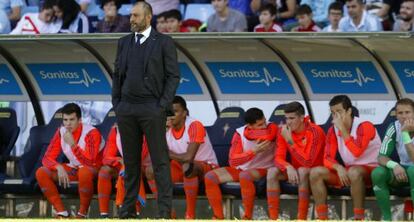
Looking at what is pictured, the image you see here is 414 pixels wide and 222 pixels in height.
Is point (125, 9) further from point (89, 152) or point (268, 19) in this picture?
point (89, 152)

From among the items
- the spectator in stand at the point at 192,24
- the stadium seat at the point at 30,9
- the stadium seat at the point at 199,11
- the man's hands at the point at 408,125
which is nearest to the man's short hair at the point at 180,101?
the man's hands at the point at 408,125

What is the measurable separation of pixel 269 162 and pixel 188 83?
66.9 inches

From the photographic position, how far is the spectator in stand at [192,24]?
18734 mm

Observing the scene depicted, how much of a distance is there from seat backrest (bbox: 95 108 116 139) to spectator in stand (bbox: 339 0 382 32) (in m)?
3.37

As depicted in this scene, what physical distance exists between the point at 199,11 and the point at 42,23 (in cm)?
248

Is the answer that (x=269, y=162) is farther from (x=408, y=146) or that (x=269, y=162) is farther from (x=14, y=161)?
(x=14, y=161)

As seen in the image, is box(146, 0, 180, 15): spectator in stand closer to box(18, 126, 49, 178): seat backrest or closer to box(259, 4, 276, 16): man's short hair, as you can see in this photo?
box(259, 4, 276, 16): man's short hair

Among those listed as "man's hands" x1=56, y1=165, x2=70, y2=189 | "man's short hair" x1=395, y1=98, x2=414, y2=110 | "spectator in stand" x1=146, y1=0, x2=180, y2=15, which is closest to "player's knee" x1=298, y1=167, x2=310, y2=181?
"man's short hair" x1=395, y1=98, x2=414, y2=110

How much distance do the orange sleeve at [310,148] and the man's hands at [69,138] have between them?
263 cm

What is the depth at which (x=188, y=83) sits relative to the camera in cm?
1677

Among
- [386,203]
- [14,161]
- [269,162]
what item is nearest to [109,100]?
[14,161]

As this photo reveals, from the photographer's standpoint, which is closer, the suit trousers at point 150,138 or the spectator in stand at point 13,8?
the suit trousers at point 150,138

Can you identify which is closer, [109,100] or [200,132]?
[200,132]

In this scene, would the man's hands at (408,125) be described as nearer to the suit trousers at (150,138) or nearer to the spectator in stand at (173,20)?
the suit trousers at (150,138)
